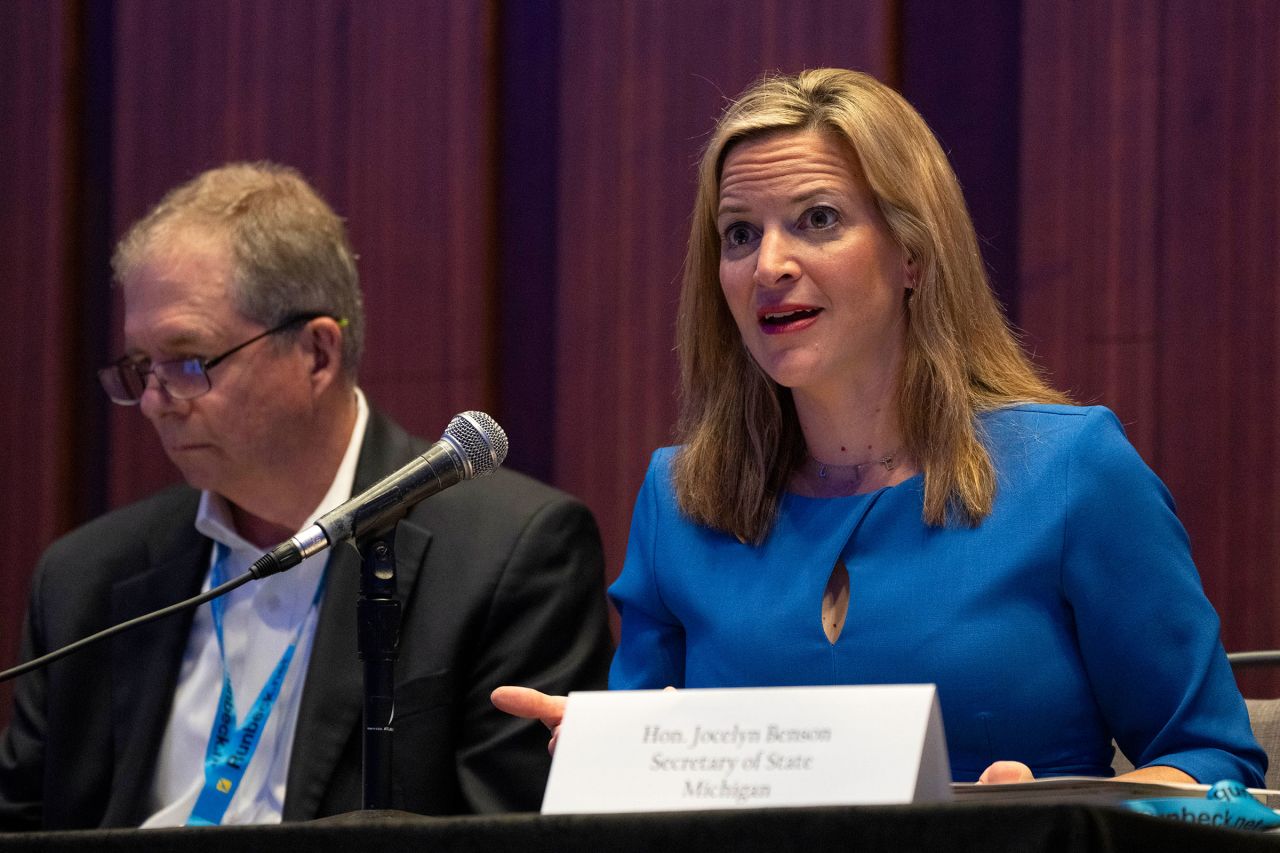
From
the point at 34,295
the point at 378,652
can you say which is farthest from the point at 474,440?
the point at 34,295

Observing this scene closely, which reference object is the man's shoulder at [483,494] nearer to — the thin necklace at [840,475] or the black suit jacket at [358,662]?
the black suit jacket at [358,662]

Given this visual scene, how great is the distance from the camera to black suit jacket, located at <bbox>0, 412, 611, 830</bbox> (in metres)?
2.40

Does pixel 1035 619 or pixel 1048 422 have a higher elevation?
pixel 1048 422

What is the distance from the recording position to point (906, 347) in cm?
199

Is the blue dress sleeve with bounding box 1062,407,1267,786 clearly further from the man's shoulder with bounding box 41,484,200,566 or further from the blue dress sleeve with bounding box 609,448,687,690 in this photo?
the man's shoulder with bounding box 41,484,200,566

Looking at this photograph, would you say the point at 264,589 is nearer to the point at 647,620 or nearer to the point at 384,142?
the point at 647,620


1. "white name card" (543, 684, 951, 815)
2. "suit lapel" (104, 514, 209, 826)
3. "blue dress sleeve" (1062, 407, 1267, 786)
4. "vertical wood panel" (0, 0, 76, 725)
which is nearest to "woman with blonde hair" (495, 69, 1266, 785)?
"blue dress sleeve" (1062, 407, 1267, 786)

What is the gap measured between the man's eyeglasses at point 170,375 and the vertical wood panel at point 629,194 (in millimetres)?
618

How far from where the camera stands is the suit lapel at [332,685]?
2.39 metres

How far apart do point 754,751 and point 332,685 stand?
1.48 metres

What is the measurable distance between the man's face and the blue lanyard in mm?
242

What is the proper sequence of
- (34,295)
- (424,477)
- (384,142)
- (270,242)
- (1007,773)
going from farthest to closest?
(34,295) → (384,142) → (270,242) → (424,477) → (1007,773)

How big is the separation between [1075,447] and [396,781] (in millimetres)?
1177

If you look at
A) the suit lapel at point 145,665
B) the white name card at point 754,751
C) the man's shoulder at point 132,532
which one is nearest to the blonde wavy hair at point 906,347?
the white name card at point 754,751
